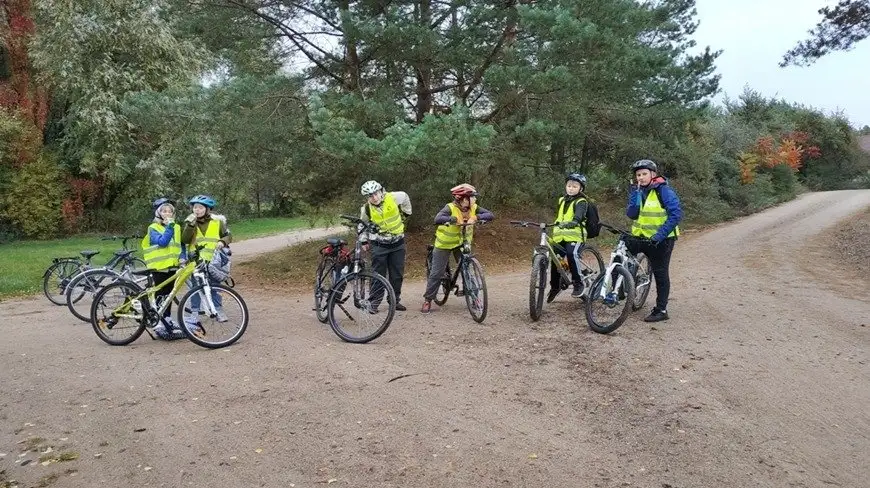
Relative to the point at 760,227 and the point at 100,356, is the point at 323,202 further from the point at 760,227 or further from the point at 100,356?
the point at 760,227

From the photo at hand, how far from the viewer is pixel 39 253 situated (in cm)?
1766

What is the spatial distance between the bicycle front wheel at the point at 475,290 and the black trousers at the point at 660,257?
166cm

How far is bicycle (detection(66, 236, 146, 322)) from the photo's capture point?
27.6 ft

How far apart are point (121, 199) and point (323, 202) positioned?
1677cm

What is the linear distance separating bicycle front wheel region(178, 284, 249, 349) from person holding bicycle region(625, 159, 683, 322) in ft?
14.0

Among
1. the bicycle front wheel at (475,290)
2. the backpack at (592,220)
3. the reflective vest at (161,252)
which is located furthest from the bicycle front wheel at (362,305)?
the backpack at (592,220)

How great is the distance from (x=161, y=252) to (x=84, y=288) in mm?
3008

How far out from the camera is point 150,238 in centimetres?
645

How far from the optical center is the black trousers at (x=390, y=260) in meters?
7.40

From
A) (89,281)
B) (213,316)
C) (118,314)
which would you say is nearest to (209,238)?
(213,316)

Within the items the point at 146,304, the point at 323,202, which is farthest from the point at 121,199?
the point at 146,304

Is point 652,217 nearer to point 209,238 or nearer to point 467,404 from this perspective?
point 467,404

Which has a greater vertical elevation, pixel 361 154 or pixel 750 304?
pixel 361 154

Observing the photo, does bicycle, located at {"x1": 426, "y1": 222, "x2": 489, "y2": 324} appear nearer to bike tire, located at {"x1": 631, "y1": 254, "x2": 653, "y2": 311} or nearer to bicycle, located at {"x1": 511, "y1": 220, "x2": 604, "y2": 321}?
bicycle, located at {"x1": 511, "y1": 220, "x2": 604, "y2": 321}
